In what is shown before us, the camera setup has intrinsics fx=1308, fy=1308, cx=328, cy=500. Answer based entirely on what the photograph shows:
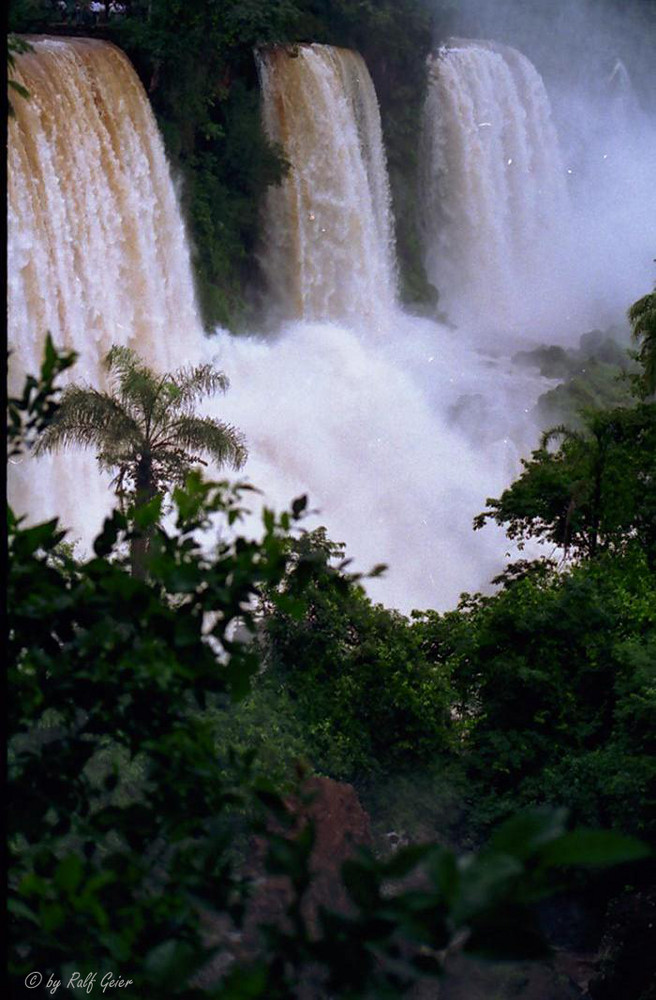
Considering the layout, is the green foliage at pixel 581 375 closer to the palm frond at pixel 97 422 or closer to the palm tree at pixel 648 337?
the palm tree at pixel 648 337

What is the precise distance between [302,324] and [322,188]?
239 cm

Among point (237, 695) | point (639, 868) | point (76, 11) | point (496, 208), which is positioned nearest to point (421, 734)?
point (639, 868)

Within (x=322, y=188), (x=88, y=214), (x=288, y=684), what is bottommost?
(x=288, y=684)

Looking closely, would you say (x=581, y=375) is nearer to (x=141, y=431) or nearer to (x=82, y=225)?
(x=82, y=225)

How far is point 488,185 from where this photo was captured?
1160 inches

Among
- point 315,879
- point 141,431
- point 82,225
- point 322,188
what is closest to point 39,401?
point 315,879

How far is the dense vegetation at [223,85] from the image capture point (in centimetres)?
1777

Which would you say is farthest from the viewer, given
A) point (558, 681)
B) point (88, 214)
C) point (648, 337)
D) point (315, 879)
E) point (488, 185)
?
point (488, 185)

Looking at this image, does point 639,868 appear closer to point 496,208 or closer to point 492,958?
point 492,958

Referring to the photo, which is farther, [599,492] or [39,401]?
[599,492]

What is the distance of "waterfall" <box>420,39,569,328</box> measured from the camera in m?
27.6

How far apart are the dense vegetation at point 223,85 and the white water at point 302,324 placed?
0.55 metres

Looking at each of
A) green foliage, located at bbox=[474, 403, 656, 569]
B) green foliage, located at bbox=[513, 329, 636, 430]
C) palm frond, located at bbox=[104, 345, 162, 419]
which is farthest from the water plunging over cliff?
green foliage, located at bbox=[513, 329, 636, 430]

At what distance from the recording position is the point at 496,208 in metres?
30.0
